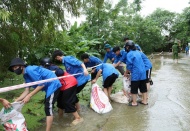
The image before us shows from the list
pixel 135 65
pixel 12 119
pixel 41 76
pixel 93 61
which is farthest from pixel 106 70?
pixel 12 119

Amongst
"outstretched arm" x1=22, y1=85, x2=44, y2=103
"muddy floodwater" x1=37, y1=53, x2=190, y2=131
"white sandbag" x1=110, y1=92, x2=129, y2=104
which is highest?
"outstretched arm" x1=22, y1=85, x2=44, y2=103

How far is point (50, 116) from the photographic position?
3867 millimetres

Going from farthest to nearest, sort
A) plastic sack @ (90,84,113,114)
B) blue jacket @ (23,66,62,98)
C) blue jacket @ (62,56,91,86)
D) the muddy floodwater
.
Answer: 1. plastic sack @ (90,84,113,114)
2. blue jacket @ (62,56,91,86)
3. the muddy floodwater
4. blue jacket @ (23,66,62,98)

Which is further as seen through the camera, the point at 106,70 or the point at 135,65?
the point at 106,70

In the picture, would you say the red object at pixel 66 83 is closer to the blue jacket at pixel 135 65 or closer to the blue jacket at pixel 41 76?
the blue jacket at pixel 41 76

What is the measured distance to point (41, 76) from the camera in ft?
12.3

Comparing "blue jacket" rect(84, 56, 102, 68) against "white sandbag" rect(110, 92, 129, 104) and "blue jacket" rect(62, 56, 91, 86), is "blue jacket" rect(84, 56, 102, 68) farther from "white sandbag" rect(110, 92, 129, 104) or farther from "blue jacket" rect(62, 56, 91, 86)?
"white sandbag" rect(110, 92, 129, 104)

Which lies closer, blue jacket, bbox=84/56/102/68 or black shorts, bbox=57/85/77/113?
black shorts, bbox=57/85/77/113

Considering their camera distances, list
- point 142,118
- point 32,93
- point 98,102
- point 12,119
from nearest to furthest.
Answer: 1. point 12,119
2. point 32,93
3. point 142,118
4. point 98,102

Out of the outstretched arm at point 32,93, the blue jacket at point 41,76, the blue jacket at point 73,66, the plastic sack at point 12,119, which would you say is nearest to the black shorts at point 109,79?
the blue jacket at point 73,66

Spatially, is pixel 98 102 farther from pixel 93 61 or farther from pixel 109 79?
pixel 93 61

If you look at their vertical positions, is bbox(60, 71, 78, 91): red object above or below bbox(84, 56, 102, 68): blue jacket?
below

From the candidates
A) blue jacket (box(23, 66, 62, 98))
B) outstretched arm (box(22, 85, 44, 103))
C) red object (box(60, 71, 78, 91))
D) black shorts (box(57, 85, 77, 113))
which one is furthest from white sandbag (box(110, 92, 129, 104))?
outstretched arm (box(22, 85, 44, 103))

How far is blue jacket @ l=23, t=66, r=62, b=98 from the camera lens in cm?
360
